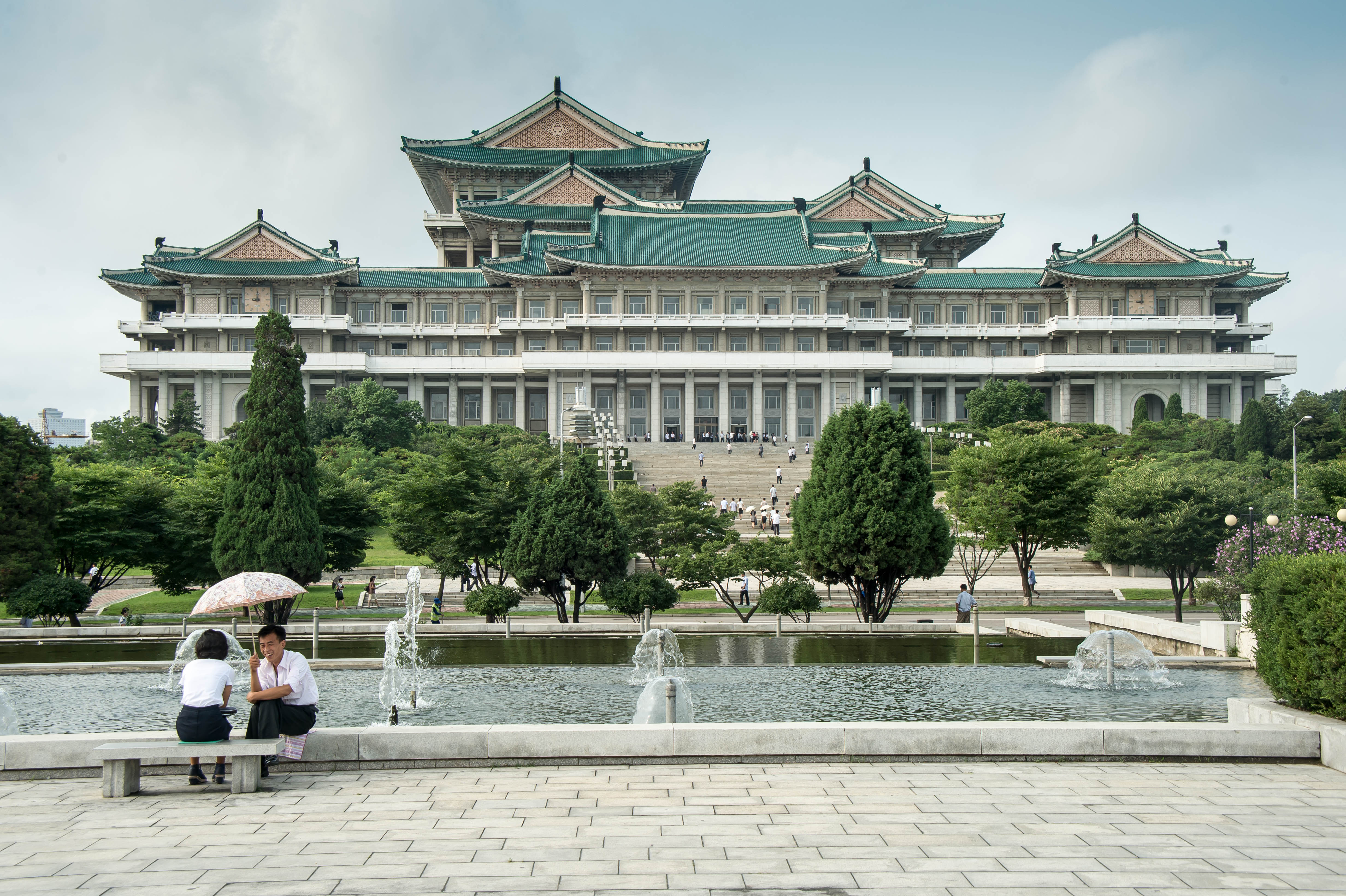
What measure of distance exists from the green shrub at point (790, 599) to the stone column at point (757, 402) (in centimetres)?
4336

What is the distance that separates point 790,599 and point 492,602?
6473 millimetres

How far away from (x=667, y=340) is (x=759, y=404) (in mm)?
7448

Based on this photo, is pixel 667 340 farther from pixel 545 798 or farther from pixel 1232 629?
pixel 545 798

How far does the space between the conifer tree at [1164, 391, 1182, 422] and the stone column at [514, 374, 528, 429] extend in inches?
1563

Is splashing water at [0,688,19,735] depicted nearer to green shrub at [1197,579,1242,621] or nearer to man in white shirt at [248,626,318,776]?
man in white shirt at [248,626,318,776]

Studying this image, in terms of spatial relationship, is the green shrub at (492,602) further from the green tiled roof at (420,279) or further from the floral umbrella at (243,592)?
the green tiled roof at (420,279)

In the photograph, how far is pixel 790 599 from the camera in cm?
2308

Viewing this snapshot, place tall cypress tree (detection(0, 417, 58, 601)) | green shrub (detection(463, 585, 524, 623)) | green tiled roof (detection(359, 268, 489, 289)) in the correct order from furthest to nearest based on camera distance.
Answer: green tiled roof (detection(359, 268, 489, 289))
tall cypress tree (detection(0, 417, 58, 601))
green shrub (detection(463, 585, 524, 623))

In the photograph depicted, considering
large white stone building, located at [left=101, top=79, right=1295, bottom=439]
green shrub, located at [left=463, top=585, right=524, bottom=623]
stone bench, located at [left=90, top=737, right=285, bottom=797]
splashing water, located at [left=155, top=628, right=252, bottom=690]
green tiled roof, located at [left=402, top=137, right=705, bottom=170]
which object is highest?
green tiled roof, located at [left=402, top=137, right=705, bottom=170]

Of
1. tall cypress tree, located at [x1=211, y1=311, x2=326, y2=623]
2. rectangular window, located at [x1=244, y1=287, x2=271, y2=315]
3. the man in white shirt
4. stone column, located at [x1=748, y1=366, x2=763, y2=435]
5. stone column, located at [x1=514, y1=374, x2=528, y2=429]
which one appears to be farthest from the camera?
stone column, located at [x1=514, y1=374, x2=528, y2=429]

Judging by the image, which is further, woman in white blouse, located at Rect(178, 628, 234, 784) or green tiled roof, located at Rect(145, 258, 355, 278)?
green tiled roof, located at Rect(145, 258, 355, 278)

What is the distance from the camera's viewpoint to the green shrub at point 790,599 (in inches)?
907

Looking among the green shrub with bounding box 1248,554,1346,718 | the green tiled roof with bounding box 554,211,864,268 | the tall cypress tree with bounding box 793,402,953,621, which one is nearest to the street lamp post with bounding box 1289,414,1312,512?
the tall cypress tree with bounding box 793,402,953,621

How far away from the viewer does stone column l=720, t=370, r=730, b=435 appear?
67375mm
